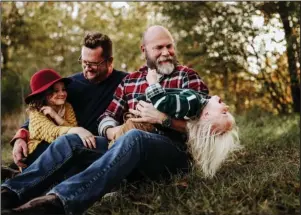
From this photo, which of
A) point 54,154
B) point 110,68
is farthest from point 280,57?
point 54,154

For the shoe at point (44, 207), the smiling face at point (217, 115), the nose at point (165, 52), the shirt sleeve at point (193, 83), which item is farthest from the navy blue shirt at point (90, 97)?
the shoe at point (44, 207)

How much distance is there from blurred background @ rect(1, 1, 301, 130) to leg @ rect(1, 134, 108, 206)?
7.94ft

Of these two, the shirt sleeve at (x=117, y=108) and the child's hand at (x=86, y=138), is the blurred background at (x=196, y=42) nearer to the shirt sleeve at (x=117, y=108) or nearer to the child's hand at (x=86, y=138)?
the shirt sleeve at (x=117, y=108)

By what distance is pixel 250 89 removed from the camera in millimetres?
4992

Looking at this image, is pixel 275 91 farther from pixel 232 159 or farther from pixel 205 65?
pixel 232 159

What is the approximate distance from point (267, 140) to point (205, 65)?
1.37m

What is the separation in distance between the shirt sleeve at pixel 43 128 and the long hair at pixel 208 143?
0.80m

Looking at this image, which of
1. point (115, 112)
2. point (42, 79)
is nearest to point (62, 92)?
point (42, 79)

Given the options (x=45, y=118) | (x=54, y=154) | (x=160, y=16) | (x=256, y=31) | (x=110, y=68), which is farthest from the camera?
(x=160, y=16)

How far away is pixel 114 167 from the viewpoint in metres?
2.22

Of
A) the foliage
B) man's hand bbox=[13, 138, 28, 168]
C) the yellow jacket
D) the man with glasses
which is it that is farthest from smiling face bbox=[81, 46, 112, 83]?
the foliage

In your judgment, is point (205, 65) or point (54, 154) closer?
point (54, 154)

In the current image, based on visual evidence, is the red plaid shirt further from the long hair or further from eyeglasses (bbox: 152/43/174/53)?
the long hair

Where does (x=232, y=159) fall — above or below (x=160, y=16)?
below
